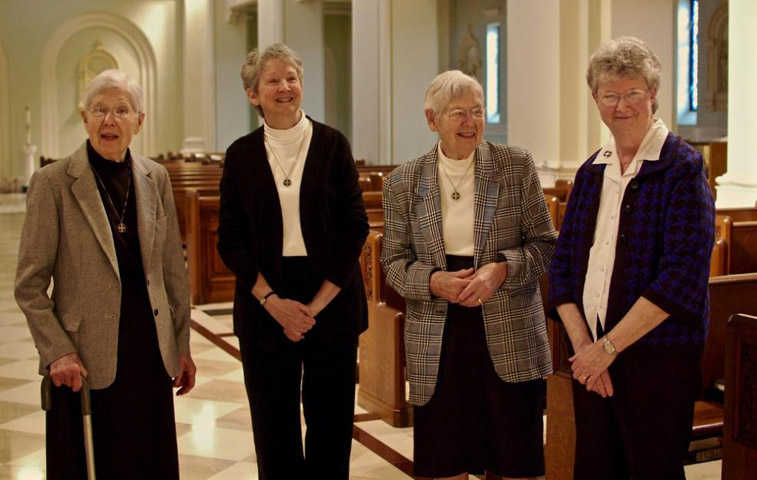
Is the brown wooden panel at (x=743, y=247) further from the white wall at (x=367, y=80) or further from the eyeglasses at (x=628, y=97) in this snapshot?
the white wall at (x=367, y=80)

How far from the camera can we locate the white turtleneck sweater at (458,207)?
2.93 m

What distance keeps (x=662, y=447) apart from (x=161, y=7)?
25353 mm

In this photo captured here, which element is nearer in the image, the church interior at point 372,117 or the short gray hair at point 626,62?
the short gray hair at point 626,62

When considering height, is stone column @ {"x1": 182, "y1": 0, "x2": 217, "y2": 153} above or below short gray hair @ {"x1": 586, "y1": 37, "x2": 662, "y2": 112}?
above

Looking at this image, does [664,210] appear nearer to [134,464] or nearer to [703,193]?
[703,193]

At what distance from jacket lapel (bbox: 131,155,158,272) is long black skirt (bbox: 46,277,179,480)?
0.10 meters

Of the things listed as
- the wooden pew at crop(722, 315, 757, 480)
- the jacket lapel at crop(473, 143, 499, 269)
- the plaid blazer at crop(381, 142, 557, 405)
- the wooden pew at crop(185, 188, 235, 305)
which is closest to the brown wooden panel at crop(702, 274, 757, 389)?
the wooden pew at crop(722, 315, 757, 480)

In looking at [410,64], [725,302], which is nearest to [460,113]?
[725,302]

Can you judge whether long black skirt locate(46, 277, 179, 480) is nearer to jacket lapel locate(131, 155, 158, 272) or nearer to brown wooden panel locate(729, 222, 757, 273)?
jacket lapel locate(131, 155, 158, 272)

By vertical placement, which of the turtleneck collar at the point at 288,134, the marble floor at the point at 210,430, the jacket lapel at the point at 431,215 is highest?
the turtleneck collar at the point at 288,134

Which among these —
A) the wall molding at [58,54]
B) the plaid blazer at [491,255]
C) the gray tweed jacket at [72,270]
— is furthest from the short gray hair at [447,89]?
the wall molding at [58,54]

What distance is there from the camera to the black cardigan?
119 inches

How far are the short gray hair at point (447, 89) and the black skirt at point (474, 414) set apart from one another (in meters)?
0.46

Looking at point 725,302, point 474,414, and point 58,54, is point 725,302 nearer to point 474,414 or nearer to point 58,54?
point 474,414
